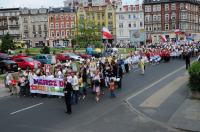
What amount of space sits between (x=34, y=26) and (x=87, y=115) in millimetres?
104046

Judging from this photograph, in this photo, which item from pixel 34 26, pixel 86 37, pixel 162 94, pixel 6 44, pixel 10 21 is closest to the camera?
pixel 162 94

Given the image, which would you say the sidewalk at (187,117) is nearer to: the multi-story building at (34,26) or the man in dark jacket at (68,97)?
the man in dark jacket at (68,97)

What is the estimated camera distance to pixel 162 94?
23609 mm

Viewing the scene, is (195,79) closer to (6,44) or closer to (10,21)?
(6,44)

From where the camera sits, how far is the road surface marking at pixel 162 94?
20.9 meters

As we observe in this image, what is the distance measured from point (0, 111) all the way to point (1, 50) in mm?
49533

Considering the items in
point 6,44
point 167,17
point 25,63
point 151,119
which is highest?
point 167,17

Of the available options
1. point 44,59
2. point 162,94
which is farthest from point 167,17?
point 162,94

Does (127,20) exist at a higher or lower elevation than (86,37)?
higher

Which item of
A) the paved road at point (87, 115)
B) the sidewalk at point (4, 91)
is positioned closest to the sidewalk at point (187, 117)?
the paved road at point (87, 115)

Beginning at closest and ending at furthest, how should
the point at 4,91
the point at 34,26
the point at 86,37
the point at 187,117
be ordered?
the point at 187,117
the point at 4,91
the point at 86,37
the point at 34,26

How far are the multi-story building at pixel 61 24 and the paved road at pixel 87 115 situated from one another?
9044 centimetres

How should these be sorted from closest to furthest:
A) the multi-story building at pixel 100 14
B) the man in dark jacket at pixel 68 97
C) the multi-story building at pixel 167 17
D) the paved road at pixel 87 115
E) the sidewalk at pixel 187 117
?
the sidewalk at pixel 187 117 → the paved road at pixel 87 115 → the man in dark jacket at pixel 68 97 → the multi-story building at pixel 167 17 → the multi-story building at pixel 100 14

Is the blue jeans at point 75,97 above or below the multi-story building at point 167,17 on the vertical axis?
below
